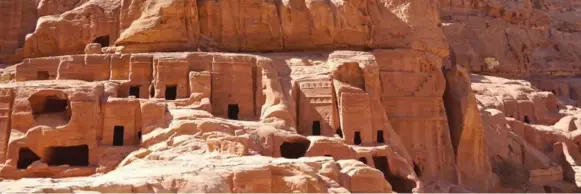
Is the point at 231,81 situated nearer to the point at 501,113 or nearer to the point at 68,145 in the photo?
the point at 68,145

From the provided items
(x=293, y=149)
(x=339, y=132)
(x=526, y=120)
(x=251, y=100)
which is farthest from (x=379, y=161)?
(x=526, y=120)

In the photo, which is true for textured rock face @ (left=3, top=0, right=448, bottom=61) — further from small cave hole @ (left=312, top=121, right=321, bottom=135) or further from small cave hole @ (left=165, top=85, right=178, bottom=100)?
small cave hole @ (left=312, top=121, right=321, bottom=135)

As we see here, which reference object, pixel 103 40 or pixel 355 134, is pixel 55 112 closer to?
pixel 103 40

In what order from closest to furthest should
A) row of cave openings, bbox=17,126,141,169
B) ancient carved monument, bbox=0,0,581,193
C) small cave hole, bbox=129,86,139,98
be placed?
ancient carved monument, bbox=0,0,581,193
row of cave openings, bbox=17,126,141,169
small cave hole, bbox=129,86,139,98

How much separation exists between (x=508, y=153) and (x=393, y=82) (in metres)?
10.6

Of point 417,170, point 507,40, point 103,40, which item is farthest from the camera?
point 507,40

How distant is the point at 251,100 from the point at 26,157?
9013mm

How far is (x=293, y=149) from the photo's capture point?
2508cm

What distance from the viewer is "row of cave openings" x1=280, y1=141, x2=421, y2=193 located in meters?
24.7

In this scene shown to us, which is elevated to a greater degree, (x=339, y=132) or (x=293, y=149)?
(x=339, y=132)

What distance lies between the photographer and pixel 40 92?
23.7 meters

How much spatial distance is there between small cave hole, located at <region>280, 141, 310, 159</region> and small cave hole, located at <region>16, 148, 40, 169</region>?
9353mm

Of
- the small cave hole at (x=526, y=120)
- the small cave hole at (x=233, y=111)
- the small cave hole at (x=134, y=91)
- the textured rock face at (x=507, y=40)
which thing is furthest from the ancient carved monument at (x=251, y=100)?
the textured rock face at (x=507, y=40)

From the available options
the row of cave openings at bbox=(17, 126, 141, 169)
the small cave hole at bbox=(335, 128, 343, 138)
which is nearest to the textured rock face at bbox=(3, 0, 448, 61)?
the small cave hole at bbox=(335, 128, 343, 138)
